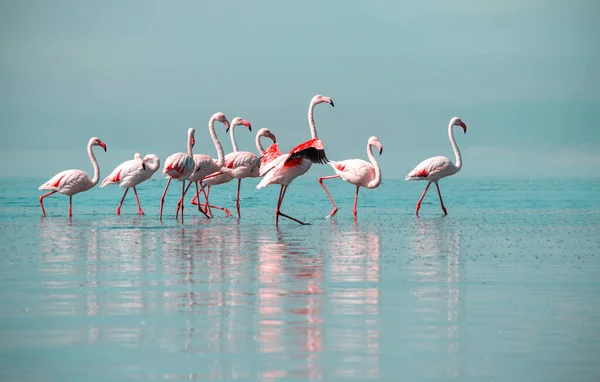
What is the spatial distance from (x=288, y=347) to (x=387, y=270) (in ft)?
12.2

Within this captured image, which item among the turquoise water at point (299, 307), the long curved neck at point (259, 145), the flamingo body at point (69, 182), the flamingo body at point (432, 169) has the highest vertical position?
the long curved neck at point (259, 145)

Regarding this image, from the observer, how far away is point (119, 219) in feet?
58.7

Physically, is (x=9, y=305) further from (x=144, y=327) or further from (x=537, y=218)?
(x=537, y=218)

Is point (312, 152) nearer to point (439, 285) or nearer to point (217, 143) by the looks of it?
point (217, 143)

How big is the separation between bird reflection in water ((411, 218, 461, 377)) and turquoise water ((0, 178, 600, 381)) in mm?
23

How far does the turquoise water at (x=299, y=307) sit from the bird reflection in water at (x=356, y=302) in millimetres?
16

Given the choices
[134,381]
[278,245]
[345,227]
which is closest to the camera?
[134,381]

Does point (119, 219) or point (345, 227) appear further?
point (119, 219)

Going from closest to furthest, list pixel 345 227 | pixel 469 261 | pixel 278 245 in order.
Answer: pixel 469 261 → pixel 278 245 → pixel 345 227

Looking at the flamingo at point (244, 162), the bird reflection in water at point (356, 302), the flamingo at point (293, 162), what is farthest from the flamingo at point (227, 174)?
the bird reflection in water at point (356, 302)

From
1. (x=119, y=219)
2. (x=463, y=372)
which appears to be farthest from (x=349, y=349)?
(x=119, y=219)

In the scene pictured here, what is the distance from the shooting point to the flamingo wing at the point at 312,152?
14648 mm

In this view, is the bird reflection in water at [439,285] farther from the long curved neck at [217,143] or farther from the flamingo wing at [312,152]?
the long curved neck at [217,143]

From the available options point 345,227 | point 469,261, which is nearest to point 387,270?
point 469,261
